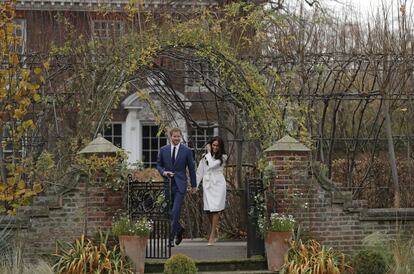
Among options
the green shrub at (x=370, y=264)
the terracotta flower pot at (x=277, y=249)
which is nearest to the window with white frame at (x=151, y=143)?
the terracotta flower pot at (x=277, y=249)

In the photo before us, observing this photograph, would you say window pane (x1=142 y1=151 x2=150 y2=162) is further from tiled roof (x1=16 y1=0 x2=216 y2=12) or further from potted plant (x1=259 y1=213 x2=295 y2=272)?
potted plant (x1=259 y1=213 x2=295 y2=272)

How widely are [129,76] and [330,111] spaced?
38.1ft

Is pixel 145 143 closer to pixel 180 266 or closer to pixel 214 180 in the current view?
pixel 214 180

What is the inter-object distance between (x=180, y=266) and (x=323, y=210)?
304 centimetres

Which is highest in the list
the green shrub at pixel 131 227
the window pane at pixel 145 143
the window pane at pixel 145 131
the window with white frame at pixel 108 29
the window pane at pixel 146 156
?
the window with white frame at pixel 108 29

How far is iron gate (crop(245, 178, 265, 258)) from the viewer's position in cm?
1241

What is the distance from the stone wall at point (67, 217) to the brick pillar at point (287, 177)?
7.76 ft

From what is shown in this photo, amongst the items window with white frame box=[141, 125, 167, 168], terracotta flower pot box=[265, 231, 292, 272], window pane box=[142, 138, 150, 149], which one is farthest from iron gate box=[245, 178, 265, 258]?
window pane box=[142, 138, 150, 149]

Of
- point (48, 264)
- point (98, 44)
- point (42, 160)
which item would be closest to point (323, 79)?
point (98, 44)

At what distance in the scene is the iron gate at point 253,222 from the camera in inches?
489

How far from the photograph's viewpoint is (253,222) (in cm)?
1247

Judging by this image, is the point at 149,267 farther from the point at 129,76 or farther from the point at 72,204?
the point at 129,76

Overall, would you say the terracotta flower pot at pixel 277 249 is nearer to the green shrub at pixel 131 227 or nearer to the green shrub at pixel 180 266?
the green shrub at pixel 180 266

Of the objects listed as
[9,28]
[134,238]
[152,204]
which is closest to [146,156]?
[152,204]
